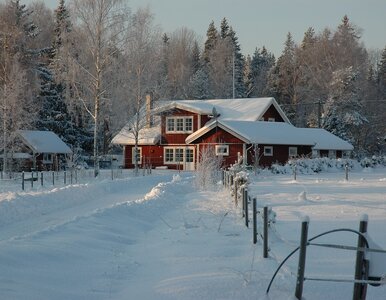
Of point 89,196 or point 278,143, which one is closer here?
point 89,196

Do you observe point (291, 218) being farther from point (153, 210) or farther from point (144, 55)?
point (144, 55)

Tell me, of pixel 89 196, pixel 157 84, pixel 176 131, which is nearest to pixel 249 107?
pixel 176 131

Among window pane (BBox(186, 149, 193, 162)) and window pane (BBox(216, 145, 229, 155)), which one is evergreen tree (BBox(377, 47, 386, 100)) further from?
window pane (BBox(216, 145, 229, 155))

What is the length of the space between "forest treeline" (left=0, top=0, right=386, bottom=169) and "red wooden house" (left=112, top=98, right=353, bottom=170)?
3.33 metres

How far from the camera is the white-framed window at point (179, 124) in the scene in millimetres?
46812

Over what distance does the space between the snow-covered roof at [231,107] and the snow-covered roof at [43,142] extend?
950cm

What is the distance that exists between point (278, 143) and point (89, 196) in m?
23.3

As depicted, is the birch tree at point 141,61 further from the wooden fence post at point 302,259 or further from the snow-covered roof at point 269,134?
the wooden fence post at point 302,259

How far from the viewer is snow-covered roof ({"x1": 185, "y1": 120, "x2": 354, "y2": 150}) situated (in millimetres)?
40438

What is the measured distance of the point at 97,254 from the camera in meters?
9.28

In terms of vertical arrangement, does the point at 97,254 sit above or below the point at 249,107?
below

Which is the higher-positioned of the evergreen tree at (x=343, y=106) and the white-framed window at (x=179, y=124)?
the evergreen tree at (x=343, y=106)

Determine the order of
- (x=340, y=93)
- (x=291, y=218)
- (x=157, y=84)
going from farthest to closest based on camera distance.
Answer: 1. (x=340, y=93)
2. (x=157, y=84)
3. (x=291, y=218)

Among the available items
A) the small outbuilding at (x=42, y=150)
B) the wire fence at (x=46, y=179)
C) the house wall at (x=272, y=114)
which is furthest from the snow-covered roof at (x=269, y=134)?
the small outbuilding at (x=42, y=150)
